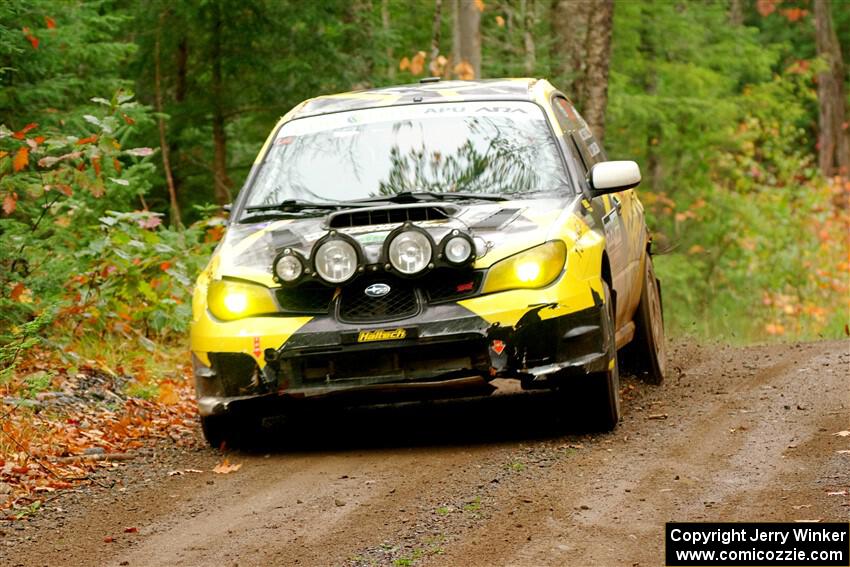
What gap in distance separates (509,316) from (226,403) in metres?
1.63

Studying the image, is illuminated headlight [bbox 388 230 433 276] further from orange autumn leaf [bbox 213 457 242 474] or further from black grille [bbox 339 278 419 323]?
orange autumn leaf [bbox 213 457 242 474]

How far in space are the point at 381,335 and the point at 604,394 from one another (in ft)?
4.25

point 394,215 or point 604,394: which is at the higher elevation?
point 394,215

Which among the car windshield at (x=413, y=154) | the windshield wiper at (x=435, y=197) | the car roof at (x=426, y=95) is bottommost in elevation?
the windshield wiper at (x=435, y=197)

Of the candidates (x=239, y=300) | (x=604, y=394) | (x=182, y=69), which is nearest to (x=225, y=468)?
(x=239, y=300)

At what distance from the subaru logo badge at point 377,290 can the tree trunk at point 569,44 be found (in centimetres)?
1176

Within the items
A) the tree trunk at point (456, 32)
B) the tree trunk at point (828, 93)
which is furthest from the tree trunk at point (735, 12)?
the tree trunk at point (456, 32)

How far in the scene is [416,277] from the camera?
700 cm

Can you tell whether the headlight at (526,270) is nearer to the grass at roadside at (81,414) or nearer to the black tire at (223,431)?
the black tire at (223,431)

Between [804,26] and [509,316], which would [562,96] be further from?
[804,26]

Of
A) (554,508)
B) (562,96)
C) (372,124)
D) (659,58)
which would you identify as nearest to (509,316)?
(554,508)

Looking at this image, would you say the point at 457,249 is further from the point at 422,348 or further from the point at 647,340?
the point at 647,340

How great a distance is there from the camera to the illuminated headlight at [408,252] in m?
6.96

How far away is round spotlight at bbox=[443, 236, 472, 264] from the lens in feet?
22.8
